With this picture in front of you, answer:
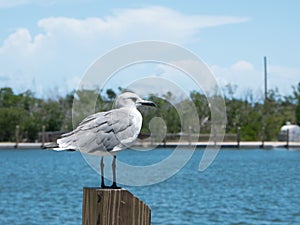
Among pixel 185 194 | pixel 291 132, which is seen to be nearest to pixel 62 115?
pixel 291 132

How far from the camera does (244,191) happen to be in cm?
2945

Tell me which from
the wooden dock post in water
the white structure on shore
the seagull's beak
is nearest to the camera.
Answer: the wooden dock post in water

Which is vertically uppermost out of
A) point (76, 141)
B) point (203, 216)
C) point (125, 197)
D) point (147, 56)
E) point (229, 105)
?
point (229, 105)

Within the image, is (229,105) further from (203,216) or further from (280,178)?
(203,216)

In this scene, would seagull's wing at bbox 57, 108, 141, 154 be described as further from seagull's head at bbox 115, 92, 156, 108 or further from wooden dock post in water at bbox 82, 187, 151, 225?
wooden dock post in water at bbox 82, 187, 151, 225

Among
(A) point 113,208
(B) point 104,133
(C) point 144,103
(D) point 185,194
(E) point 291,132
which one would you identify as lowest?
(D) point 185,194

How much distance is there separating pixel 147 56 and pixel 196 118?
536 millimetres

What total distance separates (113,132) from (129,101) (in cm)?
19

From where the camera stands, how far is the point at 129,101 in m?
3.84

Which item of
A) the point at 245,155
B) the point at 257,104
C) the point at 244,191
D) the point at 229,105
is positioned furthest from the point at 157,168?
the point at 257,104

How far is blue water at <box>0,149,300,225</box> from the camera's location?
66.9 ft

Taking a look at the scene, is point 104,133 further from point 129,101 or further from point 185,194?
point 185,194

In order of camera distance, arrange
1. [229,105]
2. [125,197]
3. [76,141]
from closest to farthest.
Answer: [125,197] < [76,141] < [229,105]

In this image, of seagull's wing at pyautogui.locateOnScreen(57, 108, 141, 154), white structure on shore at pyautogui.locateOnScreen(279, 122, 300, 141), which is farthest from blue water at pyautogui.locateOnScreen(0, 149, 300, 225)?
white structure on shore at pyautogui.locateOnScreen(279, 122, 300, 141)
